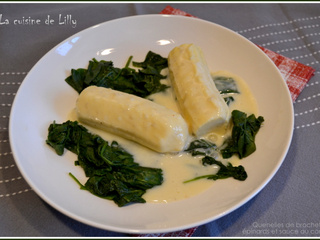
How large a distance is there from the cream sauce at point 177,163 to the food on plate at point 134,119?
0.06 metres

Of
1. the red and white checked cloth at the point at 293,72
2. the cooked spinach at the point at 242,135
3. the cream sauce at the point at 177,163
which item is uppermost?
the red and white checked cloth at the point at 293,72

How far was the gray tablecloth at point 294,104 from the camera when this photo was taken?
2391mm

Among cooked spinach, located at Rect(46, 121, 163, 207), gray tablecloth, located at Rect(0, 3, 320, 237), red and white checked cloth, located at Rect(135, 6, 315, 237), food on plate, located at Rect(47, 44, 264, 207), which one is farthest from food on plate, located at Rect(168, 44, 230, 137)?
red and white checked cloth, located at Rect(135, 6, 315, 237)

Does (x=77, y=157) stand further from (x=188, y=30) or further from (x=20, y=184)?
(x=188, y=30)

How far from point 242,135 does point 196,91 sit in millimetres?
511

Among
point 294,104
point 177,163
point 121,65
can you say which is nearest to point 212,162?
point 177,163

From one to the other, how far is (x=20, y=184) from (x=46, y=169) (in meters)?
0.32

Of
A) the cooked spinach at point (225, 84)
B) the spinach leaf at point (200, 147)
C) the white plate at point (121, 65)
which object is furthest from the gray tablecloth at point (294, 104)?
the cooked spinach at point (225, 84)

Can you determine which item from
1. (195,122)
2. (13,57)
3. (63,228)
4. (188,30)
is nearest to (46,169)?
(63,228)

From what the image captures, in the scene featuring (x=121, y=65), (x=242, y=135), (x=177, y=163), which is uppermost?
(x=121, y=65)

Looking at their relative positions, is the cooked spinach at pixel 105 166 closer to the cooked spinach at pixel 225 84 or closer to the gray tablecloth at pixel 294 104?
the gray tablecloth at pixel 294 104

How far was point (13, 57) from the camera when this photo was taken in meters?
3.56

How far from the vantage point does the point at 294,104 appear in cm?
313

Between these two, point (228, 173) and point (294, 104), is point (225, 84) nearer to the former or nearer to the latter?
point (294, 104)
